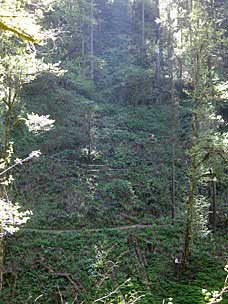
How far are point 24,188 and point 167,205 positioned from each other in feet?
23.0

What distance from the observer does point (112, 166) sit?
20.8 m

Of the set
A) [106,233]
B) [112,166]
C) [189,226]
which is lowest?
[106,233]

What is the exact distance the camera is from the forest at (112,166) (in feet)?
37.1

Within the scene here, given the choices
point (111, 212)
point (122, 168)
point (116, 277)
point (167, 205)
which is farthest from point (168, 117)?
point (116, 277)

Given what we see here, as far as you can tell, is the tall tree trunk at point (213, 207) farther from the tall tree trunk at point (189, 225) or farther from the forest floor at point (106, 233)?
the tall tree trunk at point (189, 225)

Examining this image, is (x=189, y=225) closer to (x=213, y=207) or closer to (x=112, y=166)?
(x=213, y=207)

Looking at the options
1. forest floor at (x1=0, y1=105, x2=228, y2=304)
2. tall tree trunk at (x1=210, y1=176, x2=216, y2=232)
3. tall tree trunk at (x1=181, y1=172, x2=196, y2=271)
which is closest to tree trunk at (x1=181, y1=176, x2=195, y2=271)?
tall tree trunk at (x1=181, y1=172, x2=196, y2=271)

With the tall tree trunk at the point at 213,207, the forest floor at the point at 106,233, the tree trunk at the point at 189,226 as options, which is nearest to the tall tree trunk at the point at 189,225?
the tree trunk at the point at 189,226

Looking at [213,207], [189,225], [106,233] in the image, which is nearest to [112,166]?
[106,233]

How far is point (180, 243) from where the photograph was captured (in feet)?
51.7

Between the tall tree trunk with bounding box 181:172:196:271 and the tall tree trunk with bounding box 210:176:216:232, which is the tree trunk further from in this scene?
the tall tree trunk with bounding box 210:176:216:232

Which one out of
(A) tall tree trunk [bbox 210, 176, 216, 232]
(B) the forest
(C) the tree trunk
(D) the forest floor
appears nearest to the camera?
(B) the forest

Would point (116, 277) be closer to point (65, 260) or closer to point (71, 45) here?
point (65, 260)

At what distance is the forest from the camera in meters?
11.3
